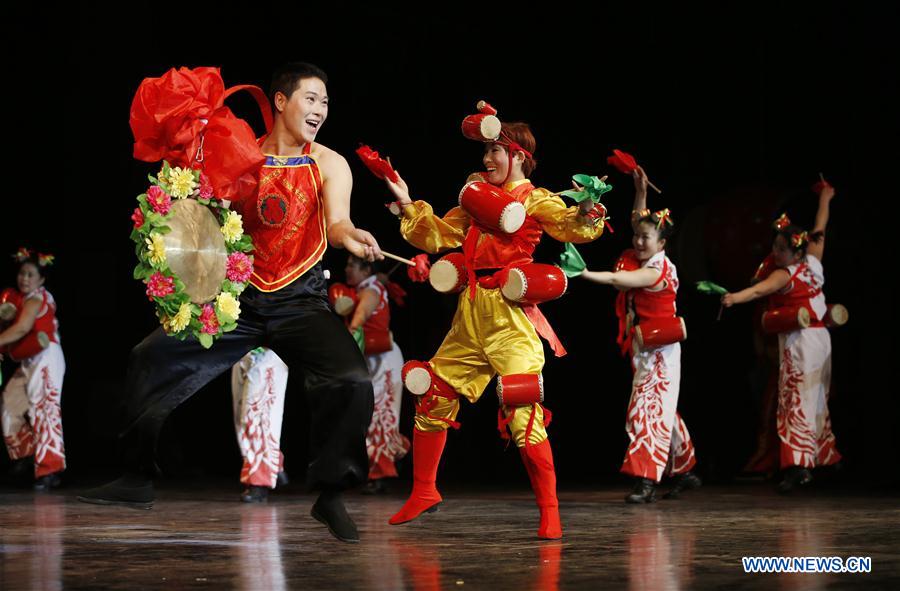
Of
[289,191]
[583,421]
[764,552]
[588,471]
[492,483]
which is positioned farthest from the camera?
[583,421]

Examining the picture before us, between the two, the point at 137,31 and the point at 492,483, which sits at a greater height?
the point at 137,31

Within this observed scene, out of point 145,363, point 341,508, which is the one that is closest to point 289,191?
point 145,363

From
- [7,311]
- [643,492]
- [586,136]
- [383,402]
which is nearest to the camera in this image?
[643,492]

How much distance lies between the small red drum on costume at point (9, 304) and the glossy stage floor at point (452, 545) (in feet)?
5.20

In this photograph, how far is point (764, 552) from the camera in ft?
12.0

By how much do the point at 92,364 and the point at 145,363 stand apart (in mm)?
5403

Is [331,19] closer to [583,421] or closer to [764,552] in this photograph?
[583,421]

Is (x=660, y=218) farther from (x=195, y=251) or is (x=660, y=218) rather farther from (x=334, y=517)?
(x=195, y=251)

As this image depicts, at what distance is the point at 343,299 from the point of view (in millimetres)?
6926

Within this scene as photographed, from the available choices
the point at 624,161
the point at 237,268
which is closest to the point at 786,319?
the point at 624,161

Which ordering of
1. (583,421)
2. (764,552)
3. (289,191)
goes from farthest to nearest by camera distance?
(583,421), (289,191), (764,552)

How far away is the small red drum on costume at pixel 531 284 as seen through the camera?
4.22 meters

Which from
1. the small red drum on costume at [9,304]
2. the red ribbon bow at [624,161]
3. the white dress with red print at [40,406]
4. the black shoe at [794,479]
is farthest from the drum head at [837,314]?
the small red drum on costume at [9,304]

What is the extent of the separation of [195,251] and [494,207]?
1062mm
